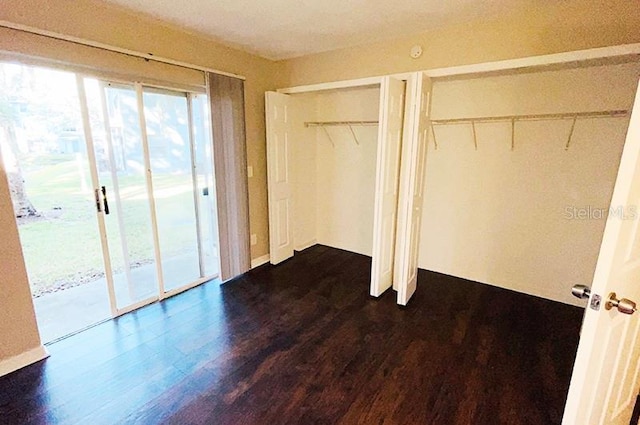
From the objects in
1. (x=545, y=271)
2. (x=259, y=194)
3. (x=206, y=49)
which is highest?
(x=206, y=49)

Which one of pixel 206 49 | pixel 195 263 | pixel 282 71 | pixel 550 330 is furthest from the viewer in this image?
pixel 282 71

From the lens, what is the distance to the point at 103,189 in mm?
2473

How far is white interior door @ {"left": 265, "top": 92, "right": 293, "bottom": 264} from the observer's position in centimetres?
346

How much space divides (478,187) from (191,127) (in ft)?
9.79

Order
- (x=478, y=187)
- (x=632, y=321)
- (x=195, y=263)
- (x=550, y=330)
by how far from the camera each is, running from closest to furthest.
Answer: (x=632, y=321) → (x=550, y=330) → (x=478, y=187) → (x=195, y=263)

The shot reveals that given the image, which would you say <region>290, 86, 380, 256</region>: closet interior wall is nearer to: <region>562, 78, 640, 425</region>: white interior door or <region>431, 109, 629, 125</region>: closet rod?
<region>431, 109, 629, 125</region>: closet rod

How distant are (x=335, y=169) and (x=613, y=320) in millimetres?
3316

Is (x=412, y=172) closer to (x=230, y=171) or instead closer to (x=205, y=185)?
(x=230, y=171)

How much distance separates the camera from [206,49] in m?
2.89

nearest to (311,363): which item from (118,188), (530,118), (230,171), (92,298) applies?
(230,171)

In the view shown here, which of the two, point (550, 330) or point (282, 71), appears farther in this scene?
point (282, 71)

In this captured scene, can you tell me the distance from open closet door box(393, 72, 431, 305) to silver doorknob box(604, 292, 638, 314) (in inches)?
64.4

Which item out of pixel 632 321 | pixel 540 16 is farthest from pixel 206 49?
pixel 632 321

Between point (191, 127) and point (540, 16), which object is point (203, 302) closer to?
point (191, 127)
